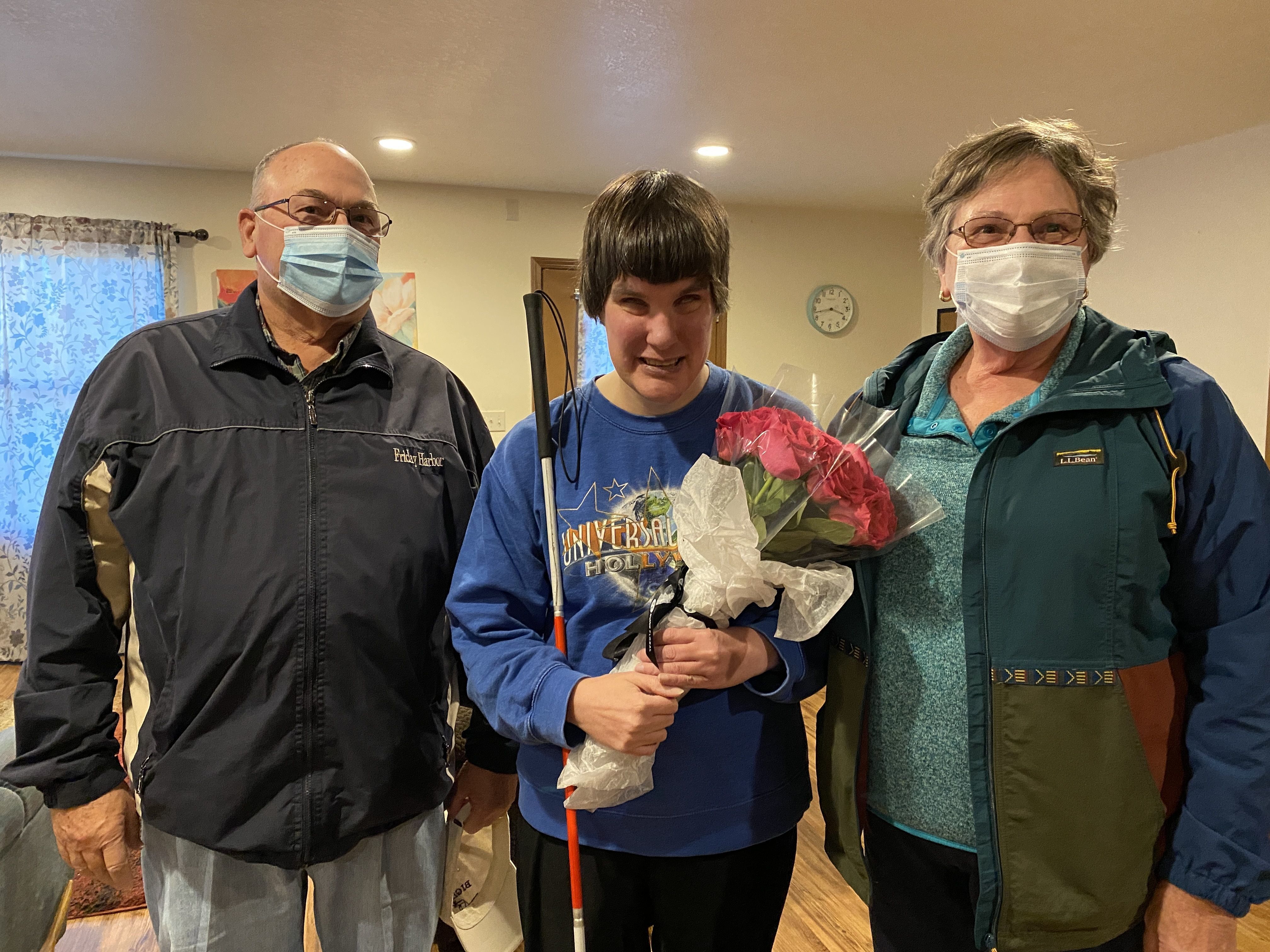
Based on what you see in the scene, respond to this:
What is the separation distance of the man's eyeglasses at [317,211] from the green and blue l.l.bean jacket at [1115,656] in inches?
44.9

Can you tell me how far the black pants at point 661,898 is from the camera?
45.9 inches

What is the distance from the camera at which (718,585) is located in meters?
1.05

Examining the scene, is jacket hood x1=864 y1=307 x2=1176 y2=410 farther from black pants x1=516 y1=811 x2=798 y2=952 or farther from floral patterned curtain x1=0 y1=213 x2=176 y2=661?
floral patterned curtain x1=0 y1=213 x2=176 y2=661

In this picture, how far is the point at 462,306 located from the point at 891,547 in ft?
15.0

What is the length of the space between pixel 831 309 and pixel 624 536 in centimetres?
524

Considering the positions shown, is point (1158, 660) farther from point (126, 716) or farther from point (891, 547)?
point (126, 716)

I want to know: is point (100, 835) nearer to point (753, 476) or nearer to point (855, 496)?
point (753, 476)

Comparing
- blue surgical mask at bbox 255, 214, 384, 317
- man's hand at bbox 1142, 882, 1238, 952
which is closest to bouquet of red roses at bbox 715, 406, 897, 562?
man's hand at bbox 1142, 882, 1238, 952

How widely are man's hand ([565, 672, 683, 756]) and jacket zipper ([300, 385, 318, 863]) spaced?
487 mm

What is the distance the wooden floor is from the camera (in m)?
2.32

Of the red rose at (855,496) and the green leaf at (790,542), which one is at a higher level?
the red rose at (855,496)

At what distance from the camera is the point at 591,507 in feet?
3.88

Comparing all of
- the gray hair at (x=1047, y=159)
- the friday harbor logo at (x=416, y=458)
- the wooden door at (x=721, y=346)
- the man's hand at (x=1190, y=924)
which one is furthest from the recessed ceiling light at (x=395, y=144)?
the man's hand at (x=1190, y=924)

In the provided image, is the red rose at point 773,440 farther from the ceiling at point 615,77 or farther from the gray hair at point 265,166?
the ceiling at point 615,77
